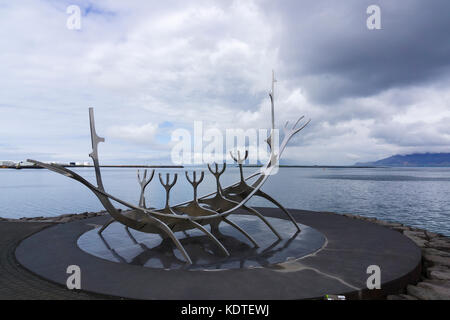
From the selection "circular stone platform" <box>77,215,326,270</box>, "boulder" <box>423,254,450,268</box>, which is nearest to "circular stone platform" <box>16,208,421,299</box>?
"circular stone platform" <box>77,215,326,270</box>

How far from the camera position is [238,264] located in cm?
770

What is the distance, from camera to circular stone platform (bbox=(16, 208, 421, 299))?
Result: 6055 millimetres

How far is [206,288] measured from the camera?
6.16 meters

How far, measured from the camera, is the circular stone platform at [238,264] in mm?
6055

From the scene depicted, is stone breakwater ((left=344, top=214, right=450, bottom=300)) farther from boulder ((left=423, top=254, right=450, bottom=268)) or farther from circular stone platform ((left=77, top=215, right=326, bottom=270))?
circular stone platform ((left=77, top=215, right=326, bottom=270))

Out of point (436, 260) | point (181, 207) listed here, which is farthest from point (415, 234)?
point (181, 207)

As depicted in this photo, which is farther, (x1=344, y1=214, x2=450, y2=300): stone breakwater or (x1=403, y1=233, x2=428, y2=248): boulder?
(x1=403, y1=233, x2=428, y2=248): boulder

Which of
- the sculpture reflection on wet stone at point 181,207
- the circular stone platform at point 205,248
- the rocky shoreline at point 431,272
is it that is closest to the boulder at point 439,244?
the rocky shoreline at point 431,272

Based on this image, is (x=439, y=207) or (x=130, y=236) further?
(x=439, y=207)
